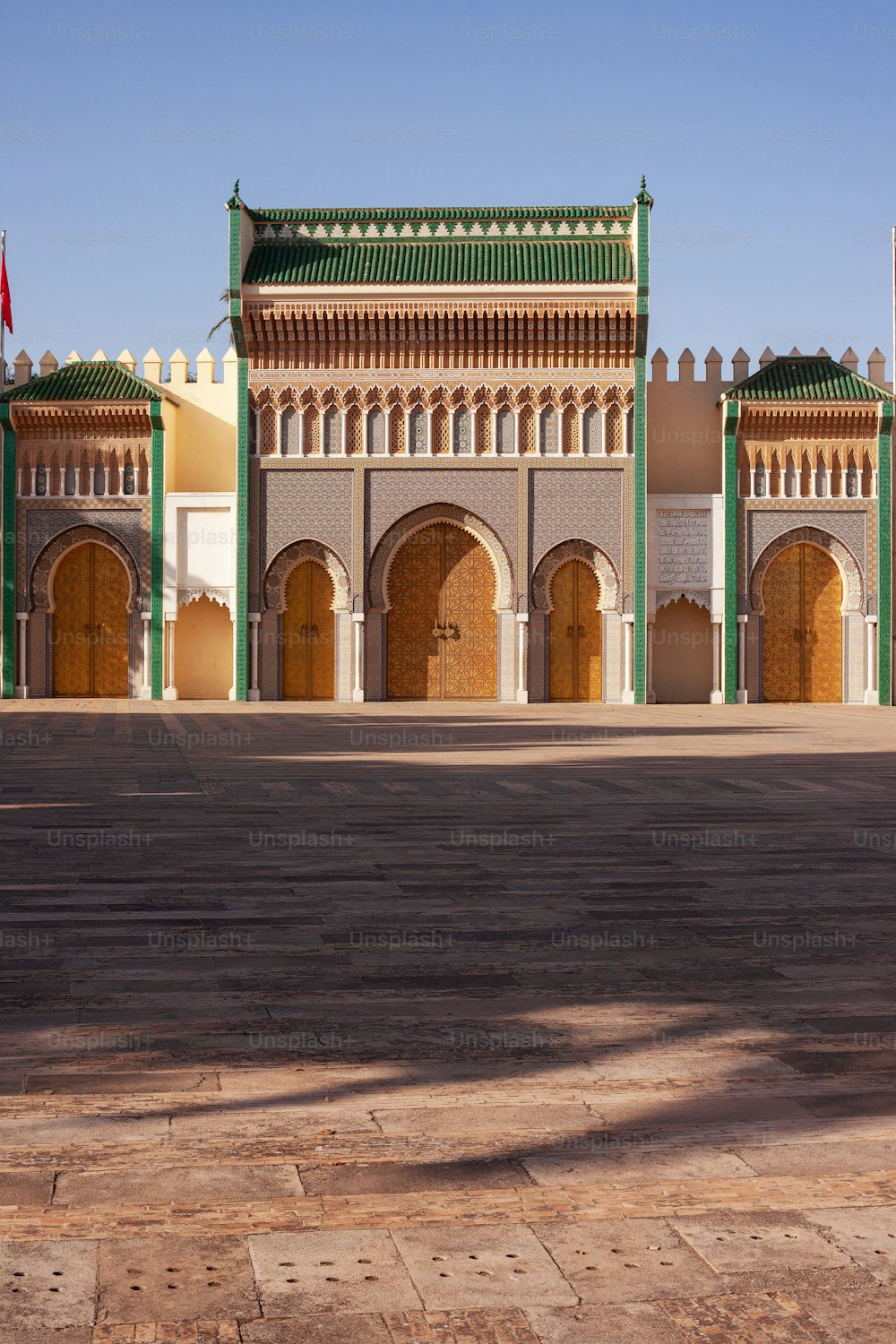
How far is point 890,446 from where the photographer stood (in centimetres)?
2858

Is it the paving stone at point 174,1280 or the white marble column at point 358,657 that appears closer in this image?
the paving stone at point 174,1280

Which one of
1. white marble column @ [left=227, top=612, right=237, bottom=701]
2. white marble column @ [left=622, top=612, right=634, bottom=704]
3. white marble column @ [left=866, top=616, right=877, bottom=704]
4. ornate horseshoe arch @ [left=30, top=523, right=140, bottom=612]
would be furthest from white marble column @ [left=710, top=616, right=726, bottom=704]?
ornate horseshoe arch @ [left=30, top=523, right=140, bottom=612]

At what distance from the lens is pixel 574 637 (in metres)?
28.3

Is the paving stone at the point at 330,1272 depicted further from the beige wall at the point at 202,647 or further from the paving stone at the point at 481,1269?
the beige wall at the point at 202,647

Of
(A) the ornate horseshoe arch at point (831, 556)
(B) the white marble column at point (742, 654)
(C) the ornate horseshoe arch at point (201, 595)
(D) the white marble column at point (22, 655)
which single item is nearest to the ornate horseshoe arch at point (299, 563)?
(C) the ornate horseshoe arch at point (201, 595)

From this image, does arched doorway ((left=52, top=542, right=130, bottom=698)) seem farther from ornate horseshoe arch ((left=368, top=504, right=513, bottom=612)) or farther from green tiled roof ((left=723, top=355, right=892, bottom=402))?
green tiled roof ((left=723, top=355, right=892, bottom=402))

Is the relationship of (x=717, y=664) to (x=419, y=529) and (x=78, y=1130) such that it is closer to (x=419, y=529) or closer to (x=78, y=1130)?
(x=419, y=529)

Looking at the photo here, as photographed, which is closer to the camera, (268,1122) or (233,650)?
(268,1122)

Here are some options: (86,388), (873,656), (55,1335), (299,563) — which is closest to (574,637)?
(299,563)

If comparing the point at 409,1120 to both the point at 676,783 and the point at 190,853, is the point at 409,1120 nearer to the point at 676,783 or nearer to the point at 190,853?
the point at 190,853

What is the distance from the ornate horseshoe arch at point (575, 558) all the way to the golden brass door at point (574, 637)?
6.0 inches

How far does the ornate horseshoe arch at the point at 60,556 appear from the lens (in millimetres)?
28531

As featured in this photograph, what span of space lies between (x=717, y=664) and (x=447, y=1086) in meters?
25.8

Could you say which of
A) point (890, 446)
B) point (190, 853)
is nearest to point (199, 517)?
point (890, 446)
